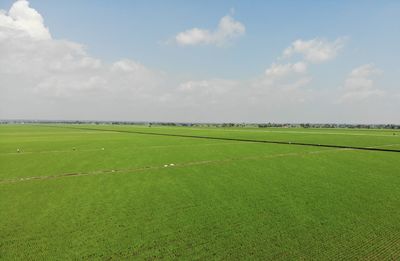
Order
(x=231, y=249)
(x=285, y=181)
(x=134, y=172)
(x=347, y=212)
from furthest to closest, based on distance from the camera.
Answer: (x=134, y=172), (x=285, y=181), (x=347, y=212), (x=231, y=249)

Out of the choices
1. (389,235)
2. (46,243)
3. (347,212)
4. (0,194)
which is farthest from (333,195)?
(0,194)

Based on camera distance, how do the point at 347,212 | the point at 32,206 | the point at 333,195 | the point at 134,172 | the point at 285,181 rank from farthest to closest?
the point at 134,172 < the point at 285,181 < the point at 333,195 < the point at 32,206 < the point at 347,212

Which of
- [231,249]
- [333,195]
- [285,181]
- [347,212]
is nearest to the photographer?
[231,249]

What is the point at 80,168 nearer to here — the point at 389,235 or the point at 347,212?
the point at 347,212

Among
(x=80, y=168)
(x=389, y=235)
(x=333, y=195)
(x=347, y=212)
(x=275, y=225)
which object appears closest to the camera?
(x=389, y=235)

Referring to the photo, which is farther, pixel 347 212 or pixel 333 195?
pixel 333 195

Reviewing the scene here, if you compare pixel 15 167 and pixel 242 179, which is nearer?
pixel 242 179

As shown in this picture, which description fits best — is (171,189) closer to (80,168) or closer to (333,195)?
(333,195)

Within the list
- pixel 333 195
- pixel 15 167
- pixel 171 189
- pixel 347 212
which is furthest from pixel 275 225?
pixel 15 167
